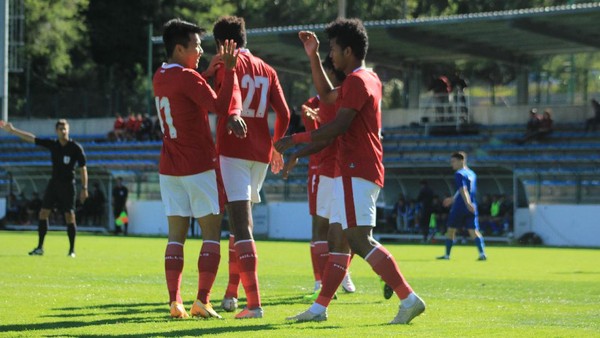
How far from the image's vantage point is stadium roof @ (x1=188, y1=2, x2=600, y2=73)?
34.8m

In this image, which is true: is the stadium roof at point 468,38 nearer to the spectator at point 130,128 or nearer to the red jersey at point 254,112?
the spectator at point 130,128

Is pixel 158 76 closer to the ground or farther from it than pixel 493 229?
farther from it

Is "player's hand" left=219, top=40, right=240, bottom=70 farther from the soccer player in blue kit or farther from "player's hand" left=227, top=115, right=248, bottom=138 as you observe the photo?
the soccer player in blue kit

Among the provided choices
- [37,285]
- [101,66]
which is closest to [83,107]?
[101,66]

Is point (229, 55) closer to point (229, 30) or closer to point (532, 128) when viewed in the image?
point (229, 30)

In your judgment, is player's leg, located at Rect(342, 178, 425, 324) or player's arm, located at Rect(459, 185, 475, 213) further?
player's arm, located at Rect(459, 185, 475, 213)

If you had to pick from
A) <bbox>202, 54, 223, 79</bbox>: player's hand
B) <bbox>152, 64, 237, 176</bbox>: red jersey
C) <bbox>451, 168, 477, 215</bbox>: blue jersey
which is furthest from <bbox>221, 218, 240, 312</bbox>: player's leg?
<bbox>451, 168, 477, 215</bbox>: blue jersey

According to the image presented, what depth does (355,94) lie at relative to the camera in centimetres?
903

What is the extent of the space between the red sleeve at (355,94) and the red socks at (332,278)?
1.24 m

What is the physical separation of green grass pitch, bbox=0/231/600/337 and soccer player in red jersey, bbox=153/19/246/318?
0.41 metres

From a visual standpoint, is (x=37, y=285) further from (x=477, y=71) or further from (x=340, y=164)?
(x=477, y=71)

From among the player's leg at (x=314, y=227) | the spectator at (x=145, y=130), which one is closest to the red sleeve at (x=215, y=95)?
the player's leg at (x=314, y=227)

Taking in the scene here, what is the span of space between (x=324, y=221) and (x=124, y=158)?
3241 cm

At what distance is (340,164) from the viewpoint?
30.1ft
